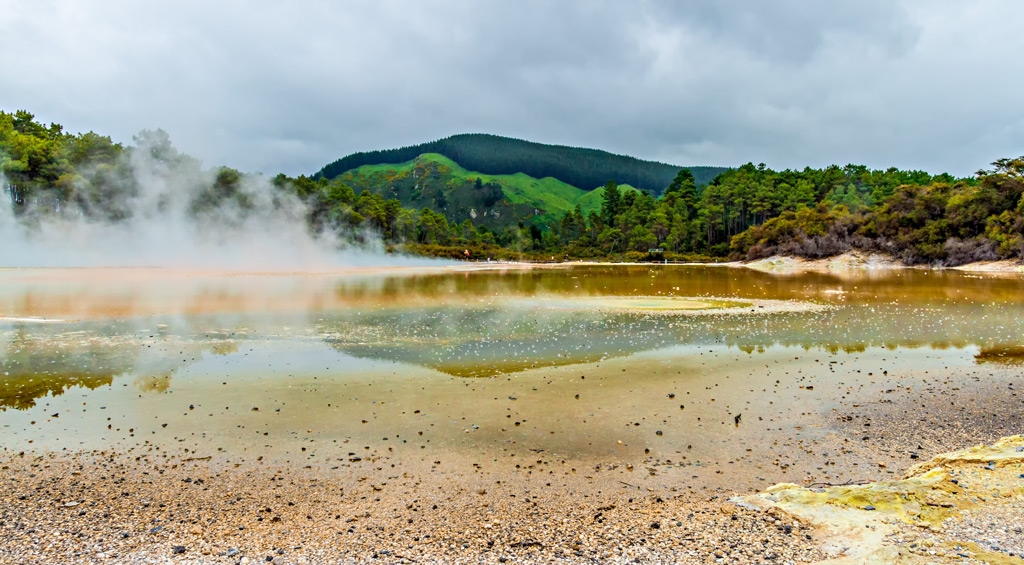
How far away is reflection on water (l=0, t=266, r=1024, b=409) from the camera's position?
15086 mm

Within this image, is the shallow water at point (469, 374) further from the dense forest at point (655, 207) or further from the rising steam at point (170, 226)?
the dense forest at point (655, 207)

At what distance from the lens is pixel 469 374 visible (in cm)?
1381

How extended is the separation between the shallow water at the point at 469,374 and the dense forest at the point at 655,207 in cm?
6596

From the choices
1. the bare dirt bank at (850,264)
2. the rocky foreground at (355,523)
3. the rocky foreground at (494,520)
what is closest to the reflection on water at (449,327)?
the rocky foreground at (355,523)

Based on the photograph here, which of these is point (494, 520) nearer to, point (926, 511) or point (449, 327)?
point (926, 511)

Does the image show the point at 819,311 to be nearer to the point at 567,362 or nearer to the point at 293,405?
the point at 567,362

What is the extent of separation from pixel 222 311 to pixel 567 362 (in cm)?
1904

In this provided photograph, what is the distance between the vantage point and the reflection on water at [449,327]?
15.1m

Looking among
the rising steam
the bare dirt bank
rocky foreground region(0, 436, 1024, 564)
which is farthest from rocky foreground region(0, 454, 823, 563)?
the bare dirt bank

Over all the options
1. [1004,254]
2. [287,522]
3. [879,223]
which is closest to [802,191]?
[879,223]

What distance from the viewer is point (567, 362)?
15133mm

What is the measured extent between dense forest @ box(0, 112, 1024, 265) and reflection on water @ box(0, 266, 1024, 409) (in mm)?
55614

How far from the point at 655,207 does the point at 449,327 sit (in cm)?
13215

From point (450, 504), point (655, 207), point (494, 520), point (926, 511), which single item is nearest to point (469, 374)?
point (450, 504)
